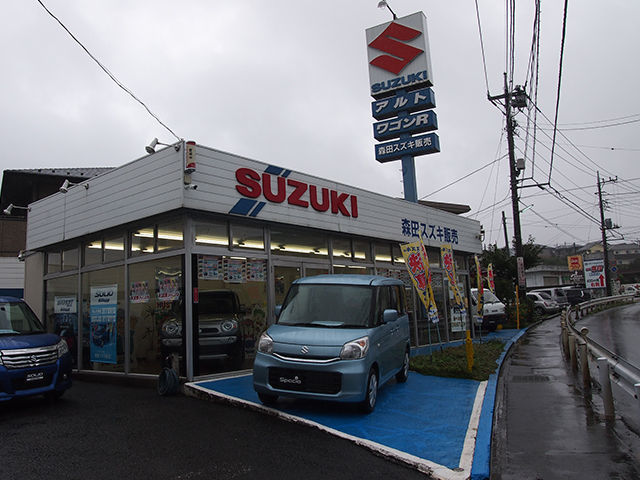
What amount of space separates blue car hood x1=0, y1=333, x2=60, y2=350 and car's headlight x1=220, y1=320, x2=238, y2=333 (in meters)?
2.80

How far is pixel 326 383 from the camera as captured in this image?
6.31 meters

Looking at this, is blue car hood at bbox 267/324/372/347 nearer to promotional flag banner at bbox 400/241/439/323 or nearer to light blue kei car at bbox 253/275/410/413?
light blue kei car at bbox 253/275/410/413

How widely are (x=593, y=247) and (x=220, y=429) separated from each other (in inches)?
4466

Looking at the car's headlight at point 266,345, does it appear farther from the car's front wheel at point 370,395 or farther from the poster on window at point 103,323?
the poster on window at point 103,323

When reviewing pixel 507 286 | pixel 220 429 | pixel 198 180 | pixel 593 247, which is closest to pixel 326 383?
pixel 220 429

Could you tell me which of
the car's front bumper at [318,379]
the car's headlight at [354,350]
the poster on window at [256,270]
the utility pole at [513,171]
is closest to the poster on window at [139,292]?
the poster on window at [256,270]

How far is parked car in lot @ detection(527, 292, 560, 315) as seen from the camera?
2931cm

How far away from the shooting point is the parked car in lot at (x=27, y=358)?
6.70 meters

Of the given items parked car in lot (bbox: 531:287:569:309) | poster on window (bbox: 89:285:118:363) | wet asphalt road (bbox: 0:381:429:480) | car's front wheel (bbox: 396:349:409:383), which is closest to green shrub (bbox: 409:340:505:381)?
car's front wheel (bbox: 396:349:409:383)

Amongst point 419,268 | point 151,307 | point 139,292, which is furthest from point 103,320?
point 419,268

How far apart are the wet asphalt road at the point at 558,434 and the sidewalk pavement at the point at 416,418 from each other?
225 mm

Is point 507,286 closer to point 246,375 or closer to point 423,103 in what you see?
point 423,103

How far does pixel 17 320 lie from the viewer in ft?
26.0

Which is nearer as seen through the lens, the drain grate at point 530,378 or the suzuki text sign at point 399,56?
the drain grate at point 530,378
